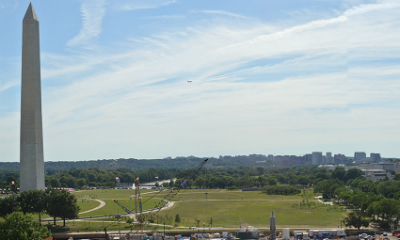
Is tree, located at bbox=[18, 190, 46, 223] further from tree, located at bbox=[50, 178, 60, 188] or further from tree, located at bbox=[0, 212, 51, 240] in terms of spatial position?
tree, located at bbox=[50, 178, 60, 188]

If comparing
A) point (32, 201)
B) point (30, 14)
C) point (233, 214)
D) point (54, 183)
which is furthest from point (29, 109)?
point (54, 183)

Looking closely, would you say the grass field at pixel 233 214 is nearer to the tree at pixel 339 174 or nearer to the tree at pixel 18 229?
the tree at pixel 18 229

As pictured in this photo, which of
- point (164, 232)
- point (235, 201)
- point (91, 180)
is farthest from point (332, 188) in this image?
point (91, 180)

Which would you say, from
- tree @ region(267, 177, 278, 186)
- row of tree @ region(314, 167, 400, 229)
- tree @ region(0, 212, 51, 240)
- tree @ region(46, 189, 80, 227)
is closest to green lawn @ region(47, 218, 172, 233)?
tree @ region(46, 189, 80, 227)

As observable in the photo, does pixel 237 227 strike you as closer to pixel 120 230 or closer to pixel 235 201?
pixel 120 230

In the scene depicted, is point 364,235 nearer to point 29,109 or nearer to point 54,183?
point 29,109

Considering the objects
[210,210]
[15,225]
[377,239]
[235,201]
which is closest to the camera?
[15,225]
